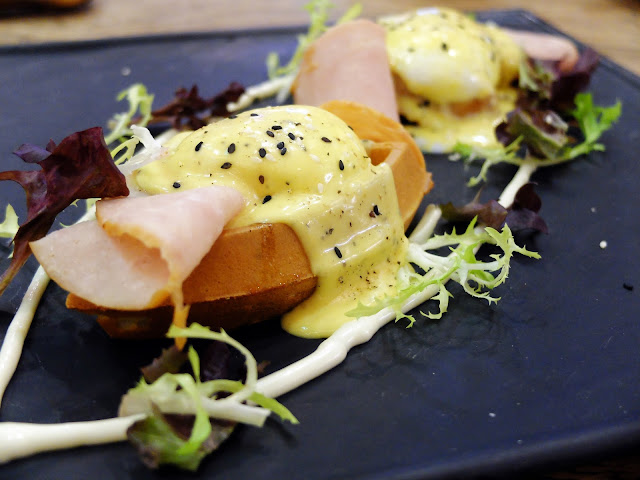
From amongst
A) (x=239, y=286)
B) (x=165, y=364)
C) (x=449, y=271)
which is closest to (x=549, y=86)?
(x=449, y=271)

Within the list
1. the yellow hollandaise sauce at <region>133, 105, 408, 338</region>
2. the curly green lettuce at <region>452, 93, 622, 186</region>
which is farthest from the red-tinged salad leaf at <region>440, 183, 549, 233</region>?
the yellow hollandaise sauce at <region>133, 105, 408, 338</region>

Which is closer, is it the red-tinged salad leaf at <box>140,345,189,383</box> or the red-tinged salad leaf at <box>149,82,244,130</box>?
the red-tinged salad leaf at <box>140,345,189,383</box>

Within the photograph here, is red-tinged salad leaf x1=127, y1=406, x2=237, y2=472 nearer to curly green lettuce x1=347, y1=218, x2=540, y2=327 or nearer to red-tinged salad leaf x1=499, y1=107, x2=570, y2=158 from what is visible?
curly green lettuce x1=347, y1=218, x2=540, y2=327

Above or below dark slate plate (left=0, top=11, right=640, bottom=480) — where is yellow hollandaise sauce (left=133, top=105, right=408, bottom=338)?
above

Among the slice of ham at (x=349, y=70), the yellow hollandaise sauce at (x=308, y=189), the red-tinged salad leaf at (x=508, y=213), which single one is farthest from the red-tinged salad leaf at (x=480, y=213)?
the slice of ham at (x=349, y=70)

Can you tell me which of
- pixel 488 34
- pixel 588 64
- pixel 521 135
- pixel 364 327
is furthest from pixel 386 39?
pixel 364 327
